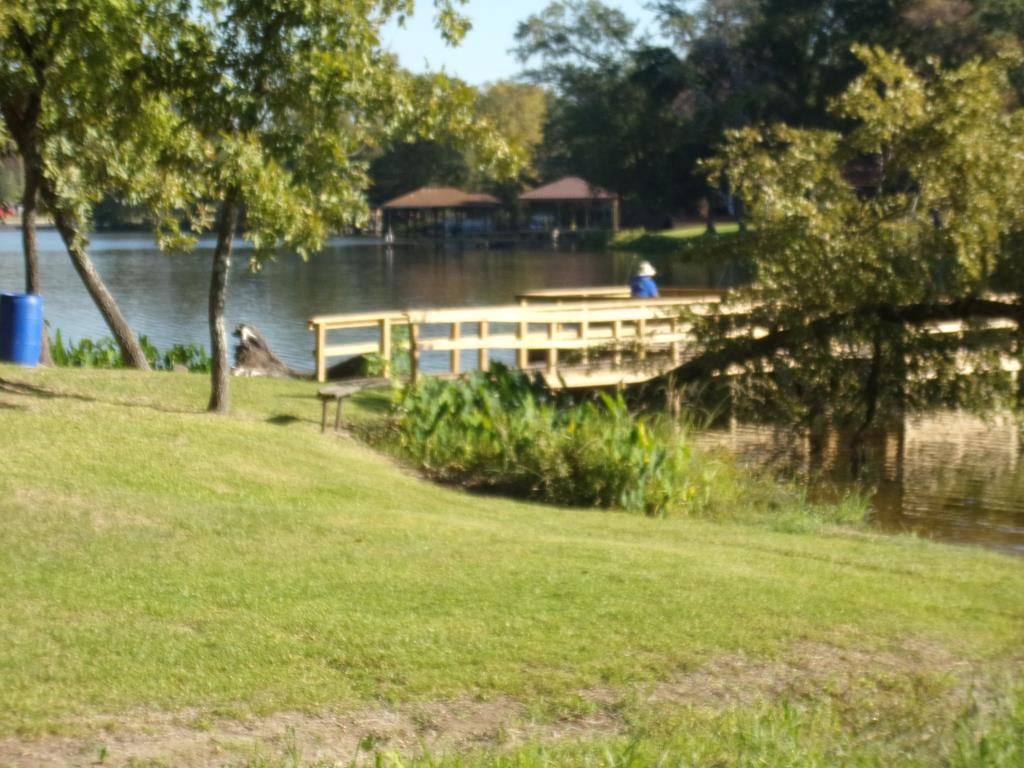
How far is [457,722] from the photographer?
657 centimetres

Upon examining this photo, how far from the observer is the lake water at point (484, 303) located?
667 inches

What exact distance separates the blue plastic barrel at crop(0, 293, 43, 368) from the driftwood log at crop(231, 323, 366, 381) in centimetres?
306

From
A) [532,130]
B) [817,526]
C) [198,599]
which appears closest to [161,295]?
[817,526]

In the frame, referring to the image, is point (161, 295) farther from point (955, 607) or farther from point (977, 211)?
point (955, 607)

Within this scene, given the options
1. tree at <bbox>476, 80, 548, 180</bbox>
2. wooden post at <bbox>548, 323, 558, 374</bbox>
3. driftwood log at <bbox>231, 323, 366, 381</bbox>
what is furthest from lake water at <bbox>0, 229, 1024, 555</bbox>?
tree at <bbox>476, 80, 548, 180</bbox>

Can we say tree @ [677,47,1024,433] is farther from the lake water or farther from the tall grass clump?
the tall grass clump

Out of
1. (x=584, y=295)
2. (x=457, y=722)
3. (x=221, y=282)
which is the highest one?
(x=584, y=295)

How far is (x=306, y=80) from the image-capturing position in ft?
44.9

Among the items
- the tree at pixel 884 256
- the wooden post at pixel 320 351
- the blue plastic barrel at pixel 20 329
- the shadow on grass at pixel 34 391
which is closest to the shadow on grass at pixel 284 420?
the shadow on grass at pixel 34 391

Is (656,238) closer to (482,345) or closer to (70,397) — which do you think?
(482,345)

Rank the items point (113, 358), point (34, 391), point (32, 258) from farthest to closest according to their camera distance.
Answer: point (113, 358) → point (32, 258) → point (34, 391)

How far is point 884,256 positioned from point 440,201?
91.6 metres

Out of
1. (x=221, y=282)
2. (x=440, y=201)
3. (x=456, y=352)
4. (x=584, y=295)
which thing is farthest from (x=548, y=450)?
(x=440, y=201)

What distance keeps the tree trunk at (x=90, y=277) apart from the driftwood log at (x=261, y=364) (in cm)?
149
